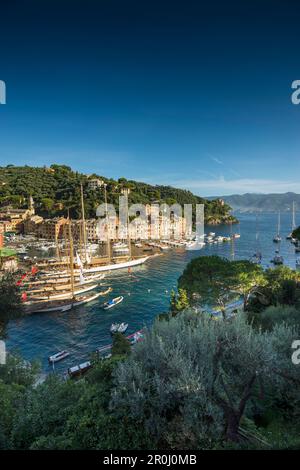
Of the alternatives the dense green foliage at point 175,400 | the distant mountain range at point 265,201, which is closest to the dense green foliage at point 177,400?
the dense green foliage at point 175,400

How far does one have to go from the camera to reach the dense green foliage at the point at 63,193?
60.8 metres

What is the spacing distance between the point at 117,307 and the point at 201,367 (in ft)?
53.0

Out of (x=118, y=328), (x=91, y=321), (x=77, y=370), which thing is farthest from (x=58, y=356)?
(x=91, y=321)

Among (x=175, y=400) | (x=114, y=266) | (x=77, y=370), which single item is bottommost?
(x=77, y=370)

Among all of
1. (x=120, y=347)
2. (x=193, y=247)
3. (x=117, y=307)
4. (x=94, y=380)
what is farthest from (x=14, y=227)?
(x=94, y=380)

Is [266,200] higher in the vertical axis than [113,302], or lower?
higher

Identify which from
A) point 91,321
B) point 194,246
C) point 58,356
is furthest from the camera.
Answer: point 194,246

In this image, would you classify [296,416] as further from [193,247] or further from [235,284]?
[193,247]

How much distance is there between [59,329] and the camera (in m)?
16.7

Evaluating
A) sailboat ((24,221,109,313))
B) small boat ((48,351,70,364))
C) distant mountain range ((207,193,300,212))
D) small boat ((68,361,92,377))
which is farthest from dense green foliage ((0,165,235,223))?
distant mountain range ((207,193,300,212))

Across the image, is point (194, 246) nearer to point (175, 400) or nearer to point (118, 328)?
point (118, 328)

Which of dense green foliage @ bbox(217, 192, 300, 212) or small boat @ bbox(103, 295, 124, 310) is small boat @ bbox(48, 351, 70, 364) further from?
dense green foliage @ bbox(217, 192, 300, 212)

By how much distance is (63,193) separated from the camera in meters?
67.5

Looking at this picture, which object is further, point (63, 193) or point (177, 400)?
point (63, 193)
